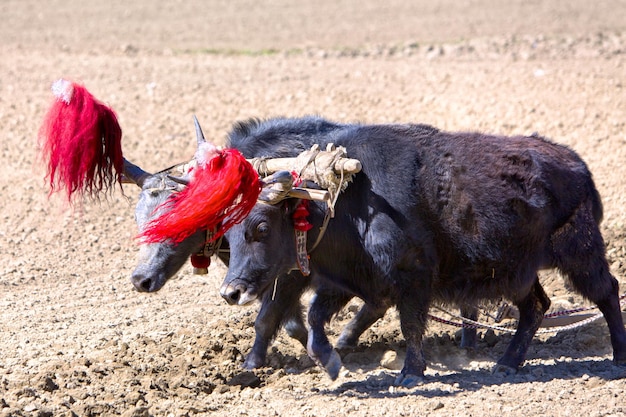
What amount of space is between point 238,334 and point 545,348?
2268 mm

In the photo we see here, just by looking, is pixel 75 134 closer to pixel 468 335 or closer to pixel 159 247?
pixel 159 247

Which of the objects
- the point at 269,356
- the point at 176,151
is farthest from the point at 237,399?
the point at 176,151

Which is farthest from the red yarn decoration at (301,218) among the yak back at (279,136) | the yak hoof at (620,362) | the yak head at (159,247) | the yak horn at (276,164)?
the yak hoof at (620,362)

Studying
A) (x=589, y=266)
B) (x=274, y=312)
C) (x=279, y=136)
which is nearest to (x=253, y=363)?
(x=274, y=312)

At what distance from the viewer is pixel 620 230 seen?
29.8 ft

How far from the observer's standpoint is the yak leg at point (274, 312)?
270 inches

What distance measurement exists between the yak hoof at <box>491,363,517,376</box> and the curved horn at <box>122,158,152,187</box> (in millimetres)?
2682

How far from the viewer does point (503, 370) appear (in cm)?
683

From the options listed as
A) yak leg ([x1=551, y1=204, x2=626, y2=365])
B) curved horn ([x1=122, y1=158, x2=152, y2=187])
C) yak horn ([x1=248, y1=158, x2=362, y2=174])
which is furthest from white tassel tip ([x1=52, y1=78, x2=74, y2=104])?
yak leg ([x1=551, y1=204, x2=626, y2=365])

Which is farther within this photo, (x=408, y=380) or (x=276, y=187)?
(x=408, y=380)

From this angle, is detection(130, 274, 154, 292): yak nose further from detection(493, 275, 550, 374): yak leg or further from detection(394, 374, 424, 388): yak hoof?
detection(493, 275, 550, 374): yak leg

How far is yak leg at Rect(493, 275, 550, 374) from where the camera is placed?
6.87 metres

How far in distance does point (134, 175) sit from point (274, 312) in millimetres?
1331

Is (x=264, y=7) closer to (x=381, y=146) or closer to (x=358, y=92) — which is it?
(x=358, y=92)
